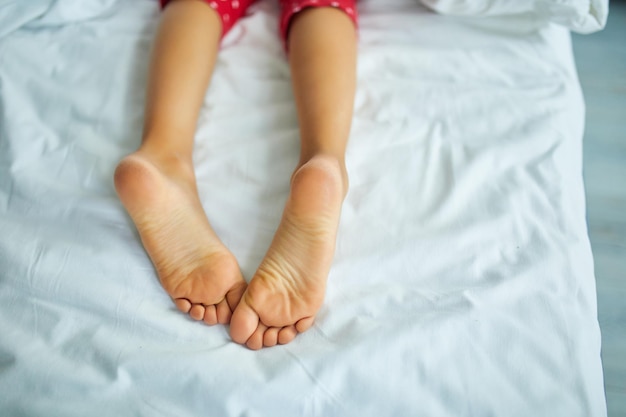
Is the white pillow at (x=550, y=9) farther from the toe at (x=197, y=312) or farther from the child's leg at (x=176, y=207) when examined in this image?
the toe at (x=197, y=312)

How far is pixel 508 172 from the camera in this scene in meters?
0.77

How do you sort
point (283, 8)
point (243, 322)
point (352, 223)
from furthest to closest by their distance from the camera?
point (283, 8)
point (352, 223)
point (243, 322)

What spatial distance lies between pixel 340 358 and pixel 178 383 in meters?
0.17

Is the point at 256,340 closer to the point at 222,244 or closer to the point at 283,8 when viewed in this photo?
the point at 222,244

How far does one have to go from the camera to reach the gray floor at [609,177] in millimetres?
748

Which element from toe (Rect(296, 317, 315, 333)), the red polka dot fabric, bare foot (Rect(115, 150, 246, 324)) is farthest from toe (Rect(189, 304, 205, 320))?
the red polka dot fabric

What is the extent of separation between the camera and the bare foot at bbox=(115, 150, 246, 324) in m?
0.64

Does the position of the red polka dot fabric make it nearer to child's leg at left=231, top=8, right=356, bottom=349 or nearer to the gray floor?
child's leg at left=231, top=8, right=356, bottom=349

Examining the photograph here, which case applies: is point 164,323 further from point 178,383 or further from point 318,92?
point 318,92

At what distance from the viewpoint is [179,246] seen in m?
0.66

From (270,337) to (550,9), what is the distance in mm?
683

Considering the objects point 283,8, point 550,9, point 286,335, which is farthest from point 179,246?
point 550,9

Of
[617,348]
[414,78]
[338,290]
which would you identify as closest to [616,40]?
[414,78]

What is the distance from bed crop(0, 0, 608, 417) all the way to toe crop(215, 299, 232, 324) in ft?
0.08
